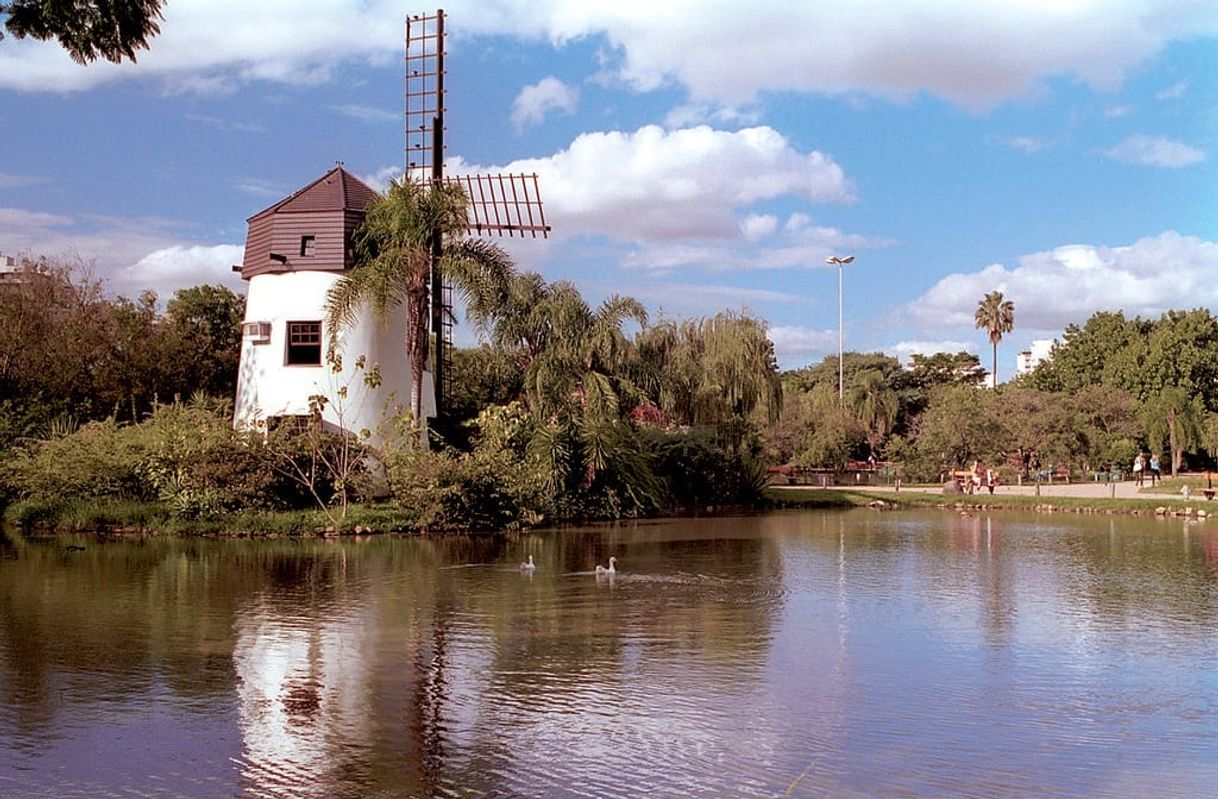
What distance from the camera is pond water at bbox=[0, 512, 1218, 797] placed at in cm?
813

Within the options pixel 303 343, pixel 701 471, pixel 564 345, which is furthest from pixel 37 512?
pixel 701 471

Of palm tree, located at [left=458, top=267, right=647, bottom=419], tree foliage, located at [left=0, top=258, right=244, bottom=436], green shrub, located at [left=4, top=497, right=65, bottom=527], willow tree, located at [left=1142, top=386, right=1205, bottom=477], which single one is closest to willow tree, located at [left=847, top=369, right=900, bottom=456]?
willow tree, located at [left=1142, top=386, right=1205, bottom=477]

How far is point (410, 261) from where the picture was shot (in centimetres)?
2964

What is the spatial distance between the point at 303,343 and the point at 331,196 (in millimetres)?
4370

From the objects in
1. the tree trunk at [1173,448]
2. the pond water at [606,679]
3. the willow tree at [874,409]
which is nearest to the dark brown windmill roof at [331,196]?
the pond water at [606,679]

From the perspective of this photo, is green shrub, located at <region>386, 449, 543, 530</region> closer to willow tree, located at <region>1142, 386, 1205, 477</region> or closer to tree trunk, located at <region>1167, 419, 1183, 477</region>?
willow tree, located at <region>1142, 386, 1205, 477</region>

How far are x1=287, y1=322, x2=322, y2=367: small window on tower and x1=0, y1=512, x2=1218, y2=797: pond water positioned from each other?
1113cm

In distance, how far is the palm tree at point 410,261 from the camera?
97.3 feet

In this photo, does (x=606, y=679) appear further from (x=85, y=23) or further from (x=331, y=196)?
(x=331, y=196)

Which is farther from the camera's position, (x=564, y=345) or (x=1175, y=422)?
(x=1175, y=422)

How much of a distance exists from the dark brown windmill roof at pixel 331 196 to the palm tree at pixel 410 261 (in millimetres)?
1064

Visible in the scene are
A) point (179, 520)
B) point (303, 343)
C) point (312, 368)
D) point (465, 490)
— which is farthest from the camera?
point (303, 343)

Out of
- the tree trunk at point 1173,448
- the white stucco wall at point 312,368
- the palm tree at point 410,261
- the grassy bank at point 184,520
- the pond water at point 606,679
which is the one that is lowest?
the pond water at point 606,679

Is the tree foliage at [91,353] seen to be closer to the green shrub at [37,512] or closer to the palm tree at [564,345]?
the green shrub at [37,512]
